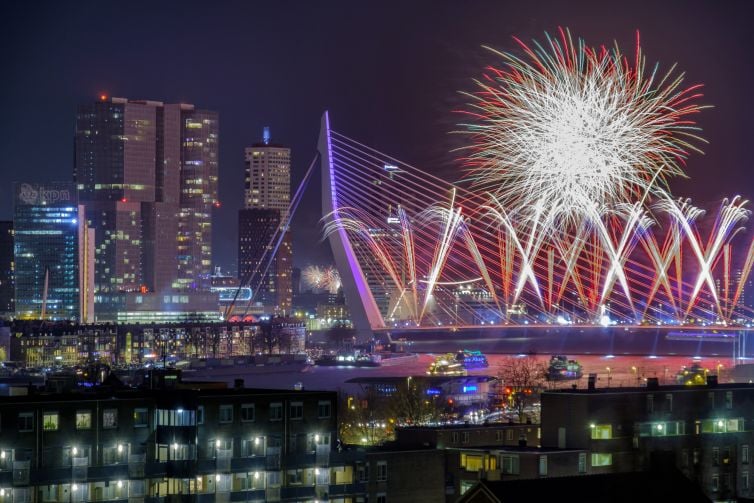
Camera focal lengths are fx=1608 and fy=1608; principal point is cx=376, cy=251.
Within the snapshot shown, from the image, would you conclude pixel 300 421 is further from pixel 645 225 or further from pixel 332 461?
pixel 645 225

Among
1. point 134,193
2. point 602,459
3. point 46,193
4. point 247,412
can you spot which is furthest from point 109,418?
point 134,193

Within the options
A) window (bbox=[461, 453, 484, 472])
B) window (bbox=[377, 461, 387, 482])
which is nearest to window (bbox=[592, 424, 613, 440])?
window (bbox=[461, 453, 484, 472])

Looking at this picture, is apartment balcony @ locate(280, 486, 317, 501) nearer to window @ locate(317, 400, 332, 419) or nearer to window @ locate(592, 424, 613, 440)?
window @ locate(317, 400, 332, 419)

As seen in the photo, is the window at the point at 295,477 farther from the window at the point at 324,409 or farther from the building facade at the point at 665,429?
the building facade at the point at 665,429

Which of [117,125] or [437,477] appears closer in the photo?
[437,477]

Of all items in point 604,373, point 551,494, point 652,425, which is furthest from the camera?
point 604,373

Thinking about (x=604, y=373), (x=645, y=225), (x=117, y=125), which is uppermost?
(x=117, y=125)

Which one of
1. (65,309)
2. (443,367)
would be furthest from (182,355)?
(443,367)
